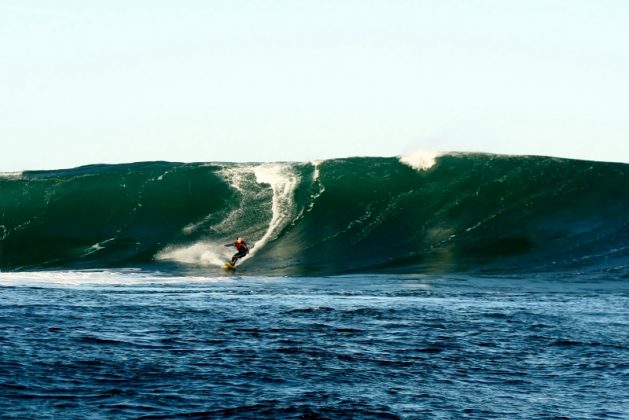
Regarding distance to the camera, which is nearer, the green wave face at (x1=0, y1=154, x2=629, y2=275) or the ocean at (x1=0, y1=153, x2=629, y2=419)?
the ocean at (x1=0, y1=153, x2=629, y2=419)

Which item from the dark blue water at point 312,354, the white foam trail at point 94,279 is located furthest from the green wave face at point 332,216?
the dark blue water at point 312,354

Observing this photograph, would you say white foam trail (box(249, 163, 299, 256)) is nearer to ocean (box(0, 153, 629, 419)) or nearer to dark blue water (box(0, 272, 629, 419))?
ocean (box(0, 153, 629, 419))

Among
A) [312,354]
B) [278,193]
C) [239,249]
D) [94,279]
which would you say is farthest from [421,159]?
[312,354]

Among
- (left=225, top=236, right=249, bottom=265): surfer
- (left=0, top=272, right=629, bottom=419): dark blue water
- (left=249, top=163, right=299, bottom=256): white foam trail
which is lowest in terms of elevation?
(left=0, top=272, right=629, bottom=419): dark blue water

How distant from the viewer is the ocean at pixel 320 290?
1111 centimetres

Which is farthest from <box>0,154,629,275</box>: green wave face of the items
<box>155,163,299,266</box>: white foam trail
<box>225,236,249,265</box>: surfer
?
<box>225,236,249,265</box>: surfer

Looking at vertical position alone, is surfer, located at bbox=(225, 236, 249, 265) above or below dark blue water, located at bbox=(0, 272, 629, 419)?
above

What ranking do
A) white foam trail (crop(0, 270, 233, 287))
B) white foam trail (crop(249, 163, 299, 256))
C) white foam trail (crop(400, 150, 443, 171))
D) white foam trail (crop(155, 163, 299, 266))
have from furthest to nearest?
white foam trail (crop(400, 150, 443, 171))
white foam trail (crop(249, 163, 299, 256))
white foam trail (crop(155, 163, 299, 266))
white foam trail (crop(0, 270, 233, 287))

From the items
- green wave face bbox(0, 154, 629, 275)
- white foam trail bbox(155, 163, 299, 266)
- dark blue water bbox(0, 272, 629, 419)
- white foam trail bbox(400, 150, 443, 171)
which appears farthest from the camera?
white foam trail bbox(400, 150, 443, 171)

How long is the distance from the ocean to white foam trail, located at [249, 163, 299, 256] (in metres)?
0.10

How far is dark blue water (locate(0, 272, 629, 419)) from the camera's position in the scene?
1054 centimetres

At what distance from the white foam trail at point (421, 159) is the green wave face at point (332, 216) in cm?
36

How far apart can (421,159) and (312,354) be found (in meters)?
26.1

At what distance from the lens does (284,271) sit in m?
28.1
